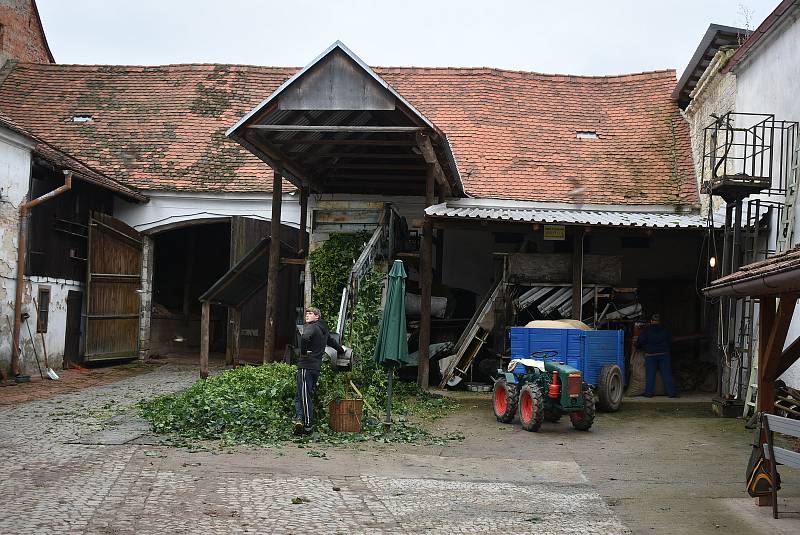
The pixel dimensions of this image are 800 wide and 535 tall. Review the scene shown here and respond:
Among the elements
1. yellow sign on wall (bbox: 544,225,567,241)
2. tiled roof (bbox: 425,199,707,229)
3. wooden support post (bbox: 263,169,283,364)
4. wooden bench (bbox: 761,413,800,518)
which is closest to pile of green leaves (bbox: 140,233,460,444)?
wooden support post (bbox: 263,169,283,364)

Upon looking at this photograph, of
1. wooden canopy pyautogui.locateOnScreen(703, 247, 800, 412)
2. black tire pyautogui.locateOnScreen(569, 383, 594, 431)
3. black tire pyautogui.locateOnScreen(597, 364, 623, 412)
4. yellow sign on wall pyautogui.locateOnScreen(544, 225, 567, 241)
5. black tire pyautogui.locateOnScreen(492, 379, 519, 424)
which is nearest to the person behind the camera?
wooden canopy pyautogui.locateOnScreen(703, 247, 800, 412)

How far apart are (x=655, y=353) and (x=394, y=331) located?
6.14 metres

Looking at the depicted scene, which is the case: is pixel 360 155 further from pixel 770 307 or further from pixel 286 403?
pixel 770 307

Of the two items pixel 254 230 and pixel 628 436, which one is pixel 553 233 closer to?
pixel 628 436

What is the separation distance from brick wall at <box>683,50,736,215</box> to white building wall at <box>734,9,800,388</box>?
1.05 meters

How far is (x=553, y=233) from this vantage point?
16.4m

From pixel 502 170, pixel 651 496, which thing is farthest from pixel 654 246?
pixel 651 496

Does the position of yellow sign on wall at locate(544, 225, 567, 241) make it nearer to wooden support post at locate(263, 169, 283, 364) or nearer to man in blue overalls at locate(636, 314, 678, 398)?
man in blue overalls at locate(636, 314, 678, 398)

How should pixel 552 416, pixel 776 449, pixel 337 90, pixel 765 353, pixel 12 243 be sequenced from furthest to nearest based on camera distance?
pixel 12 243
pixel 337 90
pixel 552 416
pixel 765 353
pixel 776 449

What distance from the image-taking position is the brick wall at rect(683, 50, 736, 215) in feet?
58.4

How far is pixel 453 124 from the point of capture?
22.3 meters

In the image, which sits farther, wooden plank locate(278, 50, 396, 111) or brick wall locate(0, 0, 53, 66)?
brick wall locate(0, 0, 53, 66)

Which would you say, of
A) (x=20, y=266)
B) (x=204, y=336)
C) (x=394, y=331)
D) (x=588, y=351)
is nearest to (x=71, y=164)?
(x=20, y=266)

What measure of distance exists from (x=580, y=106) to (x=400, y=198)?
6.39 metres
